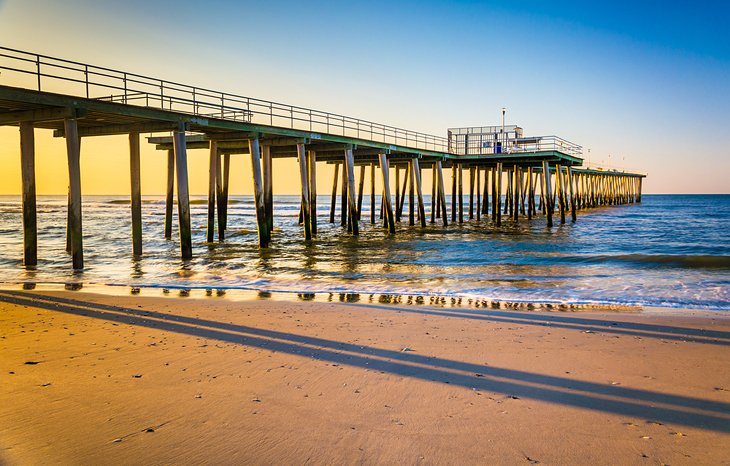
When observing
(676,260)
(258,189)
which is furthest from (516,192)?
(258,189)

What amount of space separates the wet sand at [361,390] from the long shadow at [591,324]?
1.8 inches

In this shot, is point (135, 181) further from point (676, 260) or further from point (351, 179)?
point (676, 260)

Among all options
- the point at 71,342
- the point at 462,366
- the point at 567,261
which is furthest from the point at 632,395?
the point at 567,261

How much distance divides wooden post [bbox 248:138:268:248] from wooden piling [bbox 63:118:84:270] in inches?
235

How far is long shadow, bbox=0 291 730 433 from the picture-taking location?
4527 mm

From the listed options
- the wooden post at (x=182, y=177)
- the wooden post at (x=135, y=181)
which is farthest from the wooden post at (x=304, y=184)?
the wooden post at (x=135, y=181)

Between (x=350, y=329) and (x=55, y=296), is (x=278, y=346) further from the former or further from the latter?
(x=55, y=296)

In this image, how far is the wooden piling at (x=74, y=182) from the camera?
13.5 meters

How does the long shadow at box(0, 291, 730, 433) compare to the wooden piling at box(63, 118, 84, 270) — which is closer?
the long shadow at box(0, 291, 730, 433)

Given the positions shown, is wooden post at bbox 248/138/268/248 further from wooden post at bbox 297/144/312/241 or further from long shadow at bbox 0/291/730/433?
long shadow at bbox 0/291/730/433

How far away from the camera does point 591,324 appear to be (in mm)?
7895

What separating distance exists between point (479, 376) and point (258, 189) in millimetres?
15239

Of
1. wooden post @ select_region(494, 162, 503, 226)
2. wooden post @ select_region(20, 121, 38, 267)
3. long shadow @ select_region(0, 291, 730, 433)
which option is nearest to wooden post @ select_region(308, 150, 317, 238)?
wooden post @ select_region(20, 121, 38, 267)

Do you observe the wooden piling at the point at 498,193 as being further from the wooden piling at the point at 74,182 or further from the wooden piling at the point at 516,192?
the wooden piling at the point at 74,182
